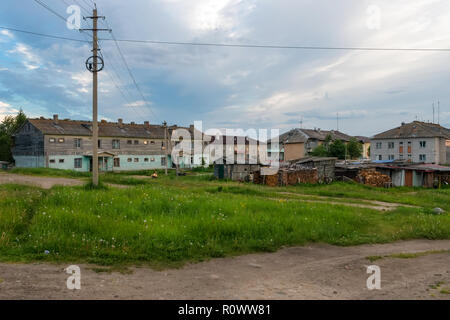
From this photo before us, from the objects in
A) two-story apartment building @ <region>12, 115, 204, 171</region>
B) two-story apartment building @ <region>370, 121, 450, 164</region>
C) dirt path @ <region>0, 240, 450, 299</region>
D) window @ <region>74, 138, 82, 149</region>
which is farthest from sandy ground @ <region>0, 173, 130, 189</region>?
two-story apartment building @ <region>370, 121, 450, 164</region>

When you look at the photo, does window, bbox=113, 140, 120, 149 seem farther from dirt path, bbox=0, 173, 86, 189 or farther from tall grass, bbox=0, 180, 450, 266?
tall grass, bbox=0, 180, 450, 266

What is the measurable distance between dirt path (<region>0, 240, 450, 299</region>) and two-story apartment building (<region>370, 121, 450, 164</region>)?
52095 millimetres

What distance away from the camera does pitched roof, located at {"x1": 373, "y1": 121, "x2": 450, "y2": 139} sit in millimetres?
53219

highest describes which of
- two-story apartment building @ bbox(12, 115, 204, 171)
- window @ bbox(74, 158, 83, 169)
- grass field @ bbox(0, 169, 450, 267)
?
two-story apartment building @ bbox(12, 115, 204, 171)

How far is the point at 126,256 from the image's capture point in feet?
21.1

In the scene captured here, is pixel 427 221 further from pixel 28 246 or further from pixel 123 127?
pixel 123 127

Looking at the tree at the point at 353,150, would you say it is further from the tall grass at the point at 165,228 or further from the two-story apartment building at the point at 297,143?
the tall grass at the point at 165,228

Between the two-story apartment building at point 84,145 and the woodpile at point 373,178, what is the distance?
20.3 meters

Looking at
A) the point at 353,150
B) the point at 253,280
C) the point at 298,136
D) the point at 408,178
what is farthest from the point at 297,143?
the point at 253,280

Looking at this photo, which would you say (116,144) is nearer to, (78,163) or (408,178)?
(78,163)

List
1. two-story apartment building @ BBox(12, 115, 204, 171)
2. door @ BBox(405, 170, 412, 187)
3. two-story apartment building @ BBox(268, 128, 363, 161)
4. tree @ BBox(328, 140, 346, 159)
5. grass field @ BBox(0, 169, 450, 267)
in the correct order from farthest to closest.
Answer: two-story apartment building @ BBox(268, 128, 363, 161)
tree @ BBox(328, 140, 346, 159)
two-story apartment building @ BBox(12, 115, 204, 171)
door @ BBox(405, 170, 412, 187)
grass field @ BBox(0, 169, 450, 267)

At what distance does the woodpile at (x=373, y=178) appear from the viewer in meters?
28.9
